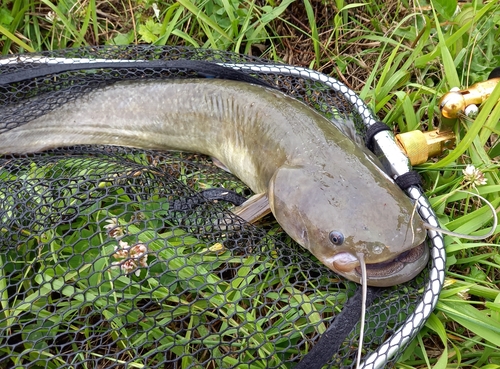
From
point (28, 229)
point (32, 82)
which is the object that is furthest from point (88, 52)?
point (28, 229)

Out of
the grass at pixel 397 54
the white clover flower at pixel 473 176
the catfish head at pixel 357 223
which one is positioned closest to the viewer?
the catfish head at pixel 357 223

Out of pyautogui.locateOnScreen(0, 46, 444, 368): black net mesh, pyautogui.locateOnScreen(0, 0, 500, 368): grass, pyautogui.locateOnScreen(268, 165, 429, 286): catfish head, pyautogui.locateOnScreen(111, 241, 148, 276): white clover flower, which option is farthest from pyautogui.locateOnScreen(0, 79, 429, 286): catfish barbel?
pyautogui.locateOnScreen(111, 241, 148, 276): white clover flower

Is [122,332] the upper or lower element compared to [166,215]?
lower

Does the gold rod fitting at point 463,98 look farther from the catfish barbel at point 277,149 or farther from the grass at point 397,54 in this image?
the catfish barbel at point 277,149

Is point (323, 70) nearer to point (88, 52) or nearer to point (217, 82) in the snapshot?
point (217, 82)

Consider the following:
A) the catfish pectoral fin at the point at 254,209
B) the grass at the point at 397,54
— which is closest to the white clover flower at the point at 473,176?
the grass at the point at 397,54
